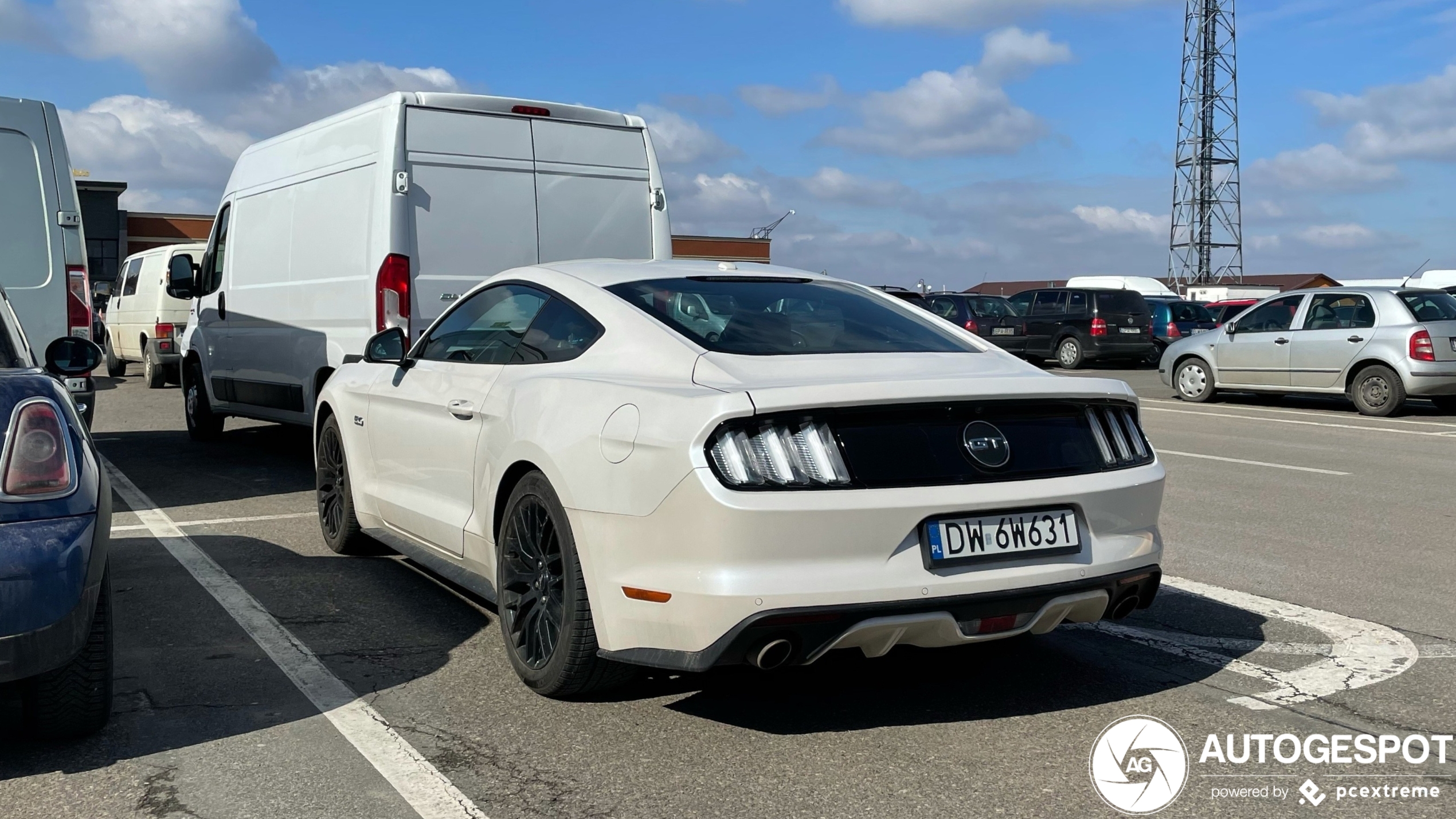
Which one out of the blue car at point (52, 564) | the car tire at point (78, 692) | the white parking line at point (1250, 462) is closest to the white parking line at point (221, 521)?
the blue car at point (52, 564)

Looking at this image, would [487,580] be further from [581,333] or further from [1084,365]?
[1084,365]

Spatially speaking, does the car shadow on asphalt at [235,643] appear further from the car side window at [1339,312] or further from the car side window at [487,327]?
the car side window at [1339,312]

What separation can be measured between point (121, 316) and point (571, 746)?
20.3 meters

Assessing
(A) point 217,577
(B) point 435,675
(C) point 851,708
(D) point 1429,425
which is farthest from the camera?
(D) point 1429,425

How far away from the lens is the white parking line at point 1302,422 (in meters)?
13.6

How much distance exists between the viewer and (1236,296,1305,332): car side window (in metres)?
17.0

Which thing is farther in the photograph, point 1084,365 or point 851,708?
point 1084,365

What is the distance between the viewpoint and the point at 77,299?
9625 mm

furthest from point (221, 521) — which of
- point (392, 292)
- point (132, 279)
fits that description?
point (132, 279)

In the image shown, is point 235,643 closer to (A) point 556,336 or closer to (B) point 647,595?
(A) point 556,336

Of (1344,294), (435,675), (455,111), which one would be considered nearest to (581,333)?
(435,675)

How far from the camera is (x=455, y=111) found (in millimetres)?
8781

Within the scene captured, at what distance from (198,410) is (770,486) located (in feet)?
32.6

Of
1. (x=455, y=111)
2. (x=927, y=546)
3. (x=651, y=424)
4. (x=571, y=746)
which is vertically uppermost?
(x=455, y=111)
